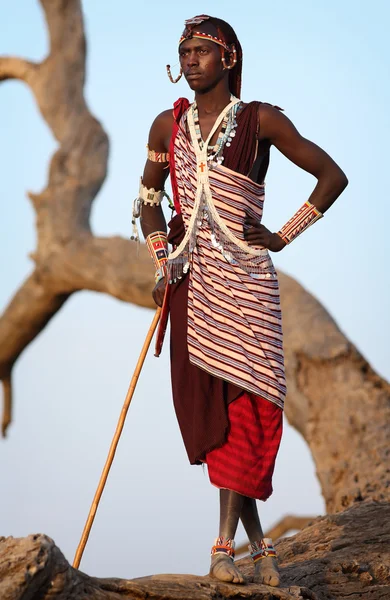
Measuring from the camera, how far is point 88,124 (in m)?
11.8

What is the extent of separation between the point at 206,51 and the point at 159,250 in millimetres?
873

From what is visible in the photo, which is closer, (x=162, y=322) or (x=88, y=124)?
(x=162, y=322)

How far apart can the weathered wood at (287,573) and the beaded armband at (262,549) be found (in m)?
0.09

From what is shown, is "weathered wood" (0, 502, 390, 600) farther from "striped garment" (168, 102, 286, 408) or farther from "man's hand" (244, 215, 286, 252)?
"man's hand" (244, 215, 286, 252)

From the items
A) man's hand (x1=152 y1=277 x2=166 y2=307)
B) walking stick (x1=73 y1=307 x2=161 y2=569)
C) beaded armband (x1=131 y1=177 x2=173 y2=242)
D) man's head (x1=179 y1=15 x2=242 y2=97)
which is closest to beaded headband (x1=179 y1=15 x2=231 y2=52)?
man's head (x1=179 y1=15 x2=242 y2=97)

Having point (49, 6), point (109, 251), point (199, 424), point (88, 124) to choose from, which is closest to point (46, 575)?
point (199, 424)

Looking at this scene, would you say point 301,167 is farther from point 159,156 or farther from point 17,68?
point 17,68

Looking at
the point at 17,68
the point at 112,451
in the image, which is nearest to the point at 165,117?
the point at 112,451

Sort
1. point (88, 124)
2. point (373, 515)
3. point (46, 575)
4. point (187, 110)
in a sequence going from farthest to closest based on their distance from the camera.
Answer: point (88, 124)
point (373, 515)
point (187, 110)
point (46, 575)

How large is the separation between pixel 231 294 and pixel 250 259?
0.56ft

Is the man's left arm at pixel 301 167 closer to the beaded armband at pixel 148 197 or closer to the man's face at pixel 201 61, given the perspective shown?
the man's face at pixel 201 61

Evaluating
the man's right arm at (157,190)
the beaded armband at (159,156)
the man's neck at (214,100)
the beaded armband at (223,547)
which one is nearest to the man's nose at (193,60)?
the man's neck at (214,100)

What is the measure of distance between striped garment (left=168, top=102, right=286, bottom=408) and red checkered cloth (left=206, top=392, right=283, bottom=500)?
8 centimetres

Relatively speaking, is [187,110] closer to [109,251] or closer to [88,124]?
[109,251]
